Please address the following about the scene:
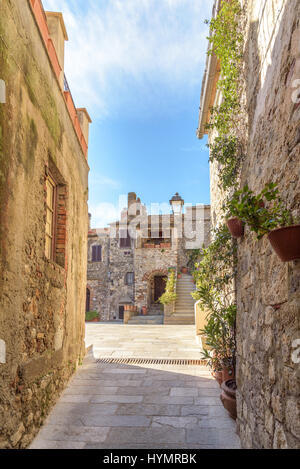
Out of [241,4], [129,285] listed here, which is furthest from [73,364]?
[129,285]

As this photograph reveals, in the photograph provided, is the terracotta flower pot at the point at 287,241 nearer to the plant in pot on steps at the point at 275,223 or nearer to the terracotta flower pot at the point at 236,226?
the plant in pot on steps at the point at 275,223

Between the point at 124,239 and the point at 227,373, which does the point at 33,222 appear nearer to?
the point at 227,373

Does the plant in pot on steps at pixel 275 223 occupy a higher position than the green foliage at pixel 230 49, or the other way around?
the green foliage at pixel 230 49

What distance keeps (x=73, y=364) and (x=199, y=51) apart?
5.32 m

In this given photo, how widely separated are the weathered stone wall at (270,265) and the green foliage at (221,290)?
85 centimetres

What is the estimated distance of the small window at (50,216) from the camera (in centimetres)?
431

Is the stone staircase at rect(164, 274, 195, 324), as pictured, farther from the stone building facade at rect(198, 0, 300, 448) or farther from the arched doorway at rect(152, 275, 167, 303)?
the stone building facade at rect(198, 0, 300, 448)

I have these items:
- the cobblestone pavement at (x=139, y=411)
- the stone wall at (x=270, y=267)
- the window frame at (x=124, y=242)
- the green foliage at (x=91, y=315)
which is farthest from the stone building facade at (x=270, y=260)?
the window frame at (x=124, y=242)

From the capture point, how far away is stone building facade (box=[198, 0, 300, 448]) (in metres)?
1.97

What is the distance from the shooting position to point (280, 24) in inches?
93.1

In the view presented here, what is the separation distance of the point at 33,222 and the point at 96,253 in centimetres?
2062

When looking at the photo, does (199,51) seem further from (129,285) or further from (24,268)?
(129,285)

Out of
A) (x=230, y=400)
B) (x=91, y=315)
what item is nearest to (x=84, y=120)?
(x=230, y=400)

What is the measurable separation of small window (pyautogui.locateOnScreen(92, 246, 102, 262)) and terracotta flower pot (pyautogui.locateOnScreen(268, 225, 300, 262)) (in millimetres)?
22125
